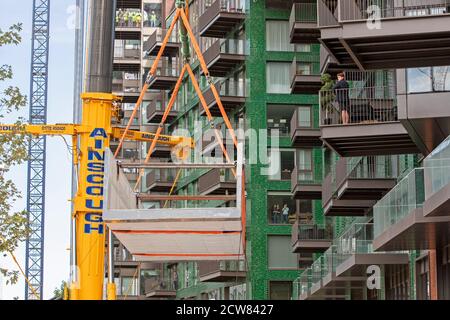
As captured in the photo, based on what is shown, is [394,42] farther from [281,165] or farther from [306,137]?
[281,165]

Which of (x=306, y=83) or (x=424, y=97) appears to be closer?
(x=424, y=97)

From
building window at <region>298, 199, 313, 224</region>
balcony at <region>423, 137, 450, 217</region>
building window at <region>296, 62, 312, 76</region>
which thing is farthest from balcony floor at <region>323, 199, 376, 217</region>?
balcony at <region>423, 137, 450, 217</region>

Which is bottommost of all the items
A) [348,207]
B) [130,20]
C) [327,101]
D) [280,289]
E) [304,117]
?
[280,289]

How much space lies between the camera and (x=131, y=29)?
105 meters

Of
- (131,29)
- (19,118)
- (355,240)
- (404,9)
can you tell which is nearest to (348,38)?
(404,9)

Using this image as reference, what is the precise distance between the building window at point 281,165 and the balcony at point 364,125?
1040 inches

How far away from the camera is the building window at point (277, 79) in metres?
64.0

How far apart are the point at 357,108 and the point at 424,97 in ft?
20.8

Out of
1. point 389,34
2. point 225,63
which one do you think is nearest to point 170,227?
point 389,34

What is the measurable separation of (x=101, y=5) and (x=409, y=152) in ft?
51.6

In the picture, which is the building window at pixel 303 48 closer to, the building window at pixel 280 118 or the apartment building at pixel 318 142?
the apartment building at pixel 318 142

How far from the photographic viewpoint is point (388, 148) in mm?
35844

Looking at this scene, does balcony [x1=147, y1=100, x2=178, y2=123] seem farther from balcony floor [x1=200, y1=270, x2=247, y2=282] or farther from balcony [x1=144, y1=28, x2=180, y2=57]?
balcony floor [x1=200, y1=270, x2=247, y2=282]

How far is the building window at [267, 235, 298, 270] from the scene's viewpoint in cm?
6209
